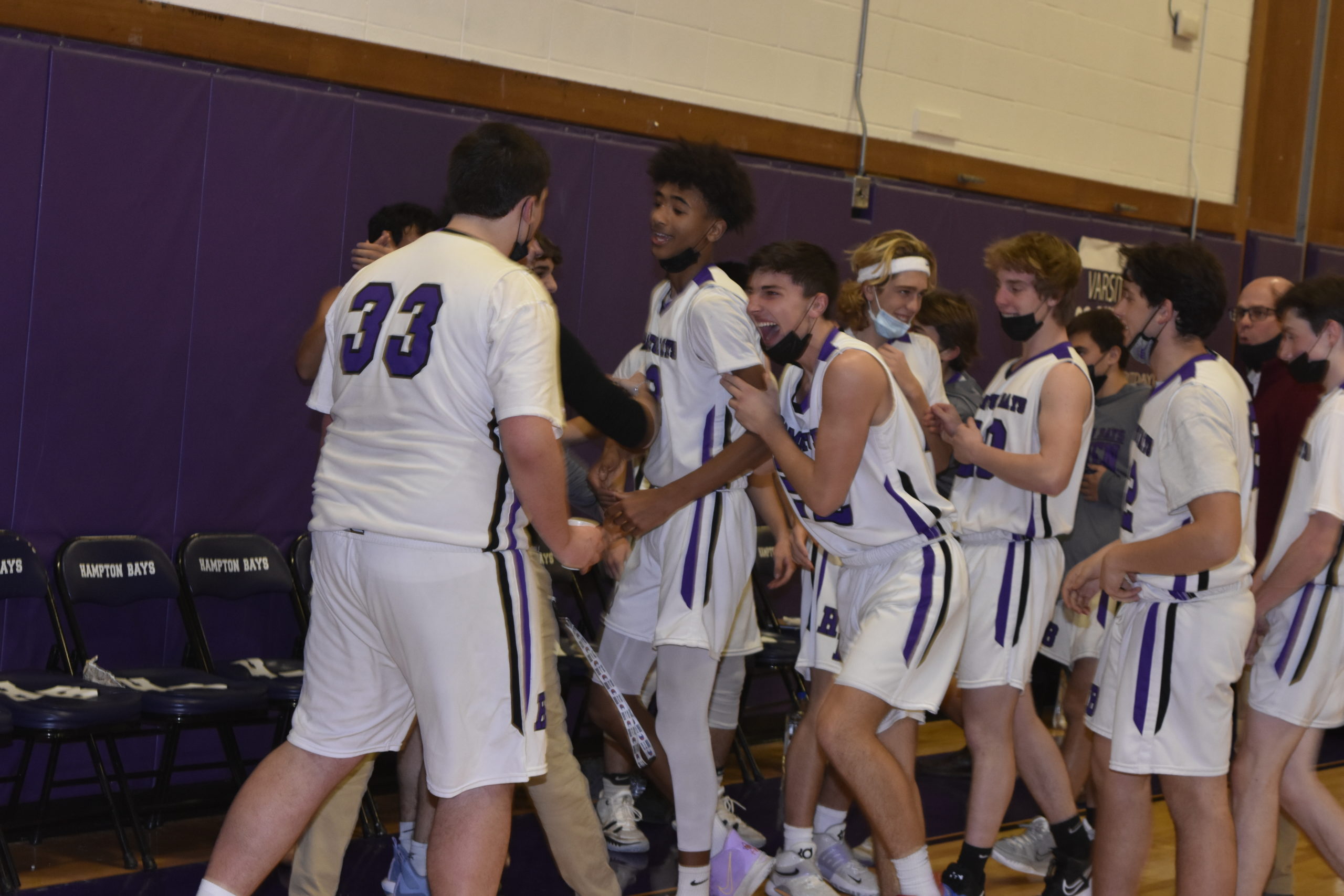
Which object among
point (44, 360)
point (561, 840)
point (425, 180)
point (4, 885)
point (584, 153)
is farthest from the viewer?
point (584, 153)

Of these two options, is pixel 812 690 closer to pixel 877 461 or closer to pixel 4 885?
pixel 877 461

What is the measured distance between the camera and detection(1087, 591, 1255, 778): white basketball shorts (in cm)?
→ 328

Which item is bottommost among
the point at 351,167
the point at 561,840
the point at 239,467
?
the point at 561,840

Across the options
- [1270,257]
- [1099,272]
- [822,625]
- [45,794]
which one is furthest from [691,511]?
[1270,257]

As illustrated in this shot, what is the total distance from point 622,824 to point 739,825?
15.7 inches

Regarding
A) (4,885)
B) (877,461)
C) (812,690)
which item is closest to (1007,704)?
(812,690)

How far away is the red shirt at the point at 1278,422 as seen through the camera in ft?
17.7

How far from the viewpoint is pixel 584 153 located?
5.48 meters

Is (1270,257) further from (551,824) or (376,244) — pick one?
(551,824)

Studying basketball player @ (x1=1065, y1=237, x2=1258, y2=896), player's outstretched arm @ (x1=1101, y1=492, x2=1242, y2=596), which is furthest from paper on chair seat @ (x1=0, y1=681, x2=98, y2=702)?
player's outstretched arm @ (x1=1101, y1=492, x2=1242, y2=596)

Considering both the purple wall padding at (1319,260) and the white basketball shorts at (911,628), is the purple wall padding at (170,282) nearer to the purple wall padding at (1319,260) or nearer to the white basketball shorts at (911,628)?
the white basketball shorts at (911,628)

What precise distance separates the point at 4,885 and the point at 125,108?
97.0 inches

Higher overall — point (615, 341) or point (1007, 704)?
point (615, 341)

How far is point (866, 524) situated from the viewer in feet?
11.6
